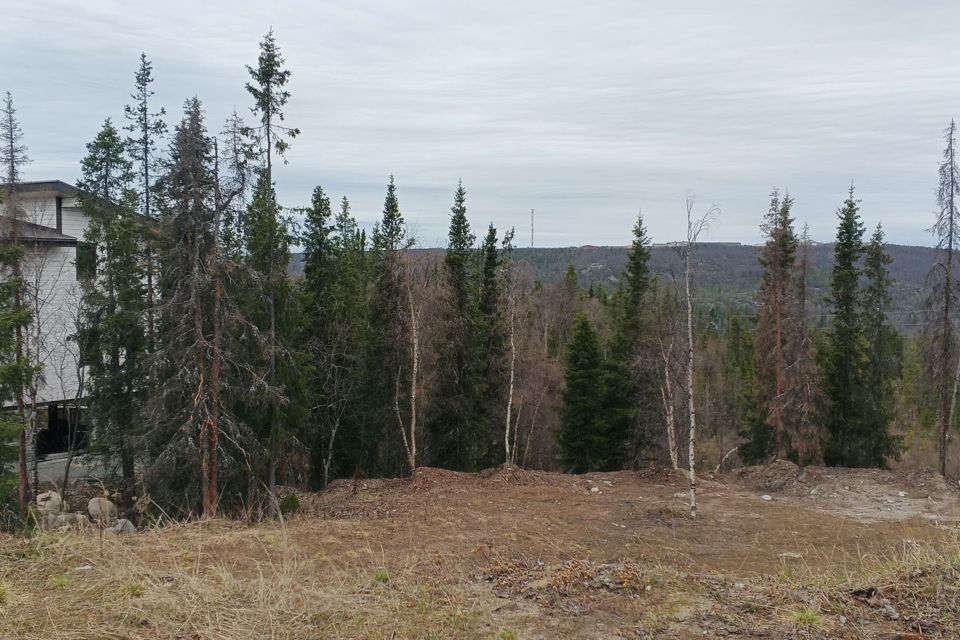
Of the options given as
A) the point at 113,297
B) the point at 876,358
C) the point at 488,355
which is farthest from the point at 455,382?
the point at 876,358

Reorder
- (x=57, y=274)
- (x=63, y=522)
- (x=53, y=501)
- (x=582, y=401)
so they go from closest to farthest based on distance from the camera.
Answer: (x=63, y=522) < (x=53, y=501) < (x=57, y=274) < (x=582, y=401)

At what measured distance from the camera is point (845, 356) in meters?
26.0

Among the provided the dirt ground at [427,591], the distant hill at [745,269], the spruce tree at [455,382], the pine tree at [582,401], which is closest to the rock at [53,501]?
the distant hill at [745,269]

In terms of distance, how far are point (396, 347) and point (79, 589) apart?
61.3 feet

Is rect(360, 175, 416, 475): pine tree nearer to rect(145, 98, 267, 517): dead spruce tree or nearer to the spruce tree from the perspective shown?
the spruce tree

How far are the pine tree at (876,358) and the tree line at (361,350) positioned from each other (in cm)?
11

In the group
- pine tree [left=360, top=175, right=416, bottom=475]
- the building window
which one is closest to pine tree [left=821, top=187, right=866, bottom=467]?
pine tree [left=360, top=175, right=416, bottom=475]

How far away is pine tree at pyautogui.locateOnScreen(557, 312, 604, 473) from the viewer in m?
28.9

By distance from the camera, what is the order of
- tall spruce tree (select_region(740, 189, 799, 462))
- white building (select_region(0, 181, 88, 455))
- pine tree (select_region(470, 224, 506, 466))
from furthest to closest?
pine tree (select_region(470, 224, 506, 466)), tall spruce tree (select_region(740, 189, 799, 462)), white building (select_region(0, 181, 88, 455))

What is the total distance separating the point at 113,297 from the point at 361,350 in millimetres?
8842

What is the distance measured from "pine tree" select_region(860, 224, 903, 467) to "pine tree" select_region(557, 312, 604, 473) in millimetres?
10729

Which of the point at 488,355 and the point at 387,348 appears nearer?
the point at 387,348

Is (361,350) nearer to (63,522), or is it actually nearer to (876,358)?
(63,522)

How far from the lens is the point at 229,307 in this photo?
48.4 feet
